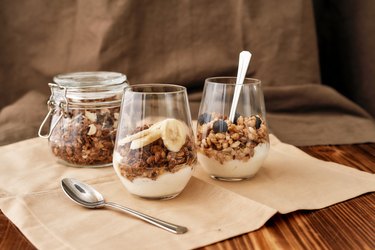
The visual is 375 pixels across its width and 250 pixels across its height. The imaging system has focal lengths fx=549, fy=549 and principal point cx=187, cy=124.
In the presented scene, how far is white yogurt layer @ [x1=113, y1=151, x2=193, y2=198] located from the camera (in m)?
0.74

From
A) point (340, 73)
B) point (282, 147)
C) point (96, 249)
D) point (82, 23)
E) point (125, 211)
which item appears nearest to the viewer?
point (96, 249)

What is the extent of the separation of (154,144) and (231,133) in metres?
0.14

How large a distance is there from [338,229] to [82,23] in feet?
3.00

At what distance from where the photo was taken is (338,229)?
69 centimetres

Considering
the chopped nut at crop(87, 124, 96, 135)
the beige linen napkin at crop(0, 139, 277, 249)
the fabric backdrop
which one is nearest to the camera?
the beige linen napkin at crop(0, 139, 277, 249)

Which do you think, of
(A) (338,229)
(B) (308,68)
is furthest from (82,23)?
(A) (338,229)

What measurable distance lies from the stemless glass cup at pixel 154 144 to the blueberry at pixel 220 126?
0.21 feet

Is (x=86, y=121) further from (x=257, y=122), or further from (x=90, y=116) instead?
(x=257, y=122)

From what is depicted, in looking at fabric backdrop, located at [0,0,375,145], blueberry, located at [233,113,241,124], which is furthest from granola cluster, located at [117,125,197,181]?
fabric backdrop, located at [0,0,375,145]

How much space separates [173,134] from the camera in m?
0.73

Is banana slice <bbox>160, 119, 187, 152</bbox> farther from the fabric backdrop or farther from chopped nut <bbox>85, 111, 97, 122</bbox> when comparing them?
the fabric backdrop

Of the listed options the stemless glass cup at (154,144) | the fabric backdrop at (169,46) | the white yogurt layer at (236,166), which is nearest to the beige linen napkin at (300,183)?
the white yogurt layer at (236,166)

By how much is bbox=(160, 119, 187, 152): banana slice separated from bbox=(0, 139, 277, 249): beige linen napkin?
82 mm

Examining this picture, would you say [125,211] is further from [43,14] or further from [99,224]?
[43,14]
